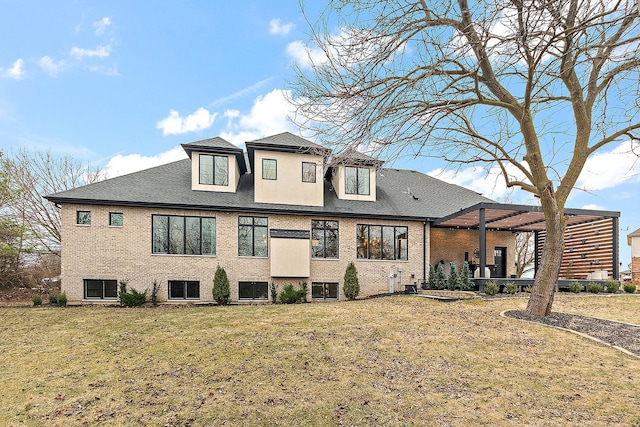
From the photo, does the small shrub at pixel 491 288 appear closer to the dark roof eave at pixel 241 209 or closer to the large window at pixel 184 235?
the dark roof eave at pixel 241 209

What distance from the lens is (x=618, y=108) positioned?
6.86 m

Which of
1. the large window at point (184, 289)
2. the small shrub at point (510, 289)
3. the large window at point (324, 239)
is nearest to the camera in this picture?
the small shrub at point (510, 289)

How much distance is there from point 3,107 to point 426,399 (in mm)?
23913

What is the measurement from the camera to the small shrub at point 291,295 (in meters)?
15.1

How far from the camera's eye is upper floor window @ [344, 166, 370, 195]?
18.0m

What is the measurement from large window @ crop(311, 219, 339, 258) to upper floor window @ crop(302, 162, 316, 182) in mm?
1962

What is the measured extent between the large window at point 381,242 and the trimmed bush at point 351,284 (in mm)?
1070

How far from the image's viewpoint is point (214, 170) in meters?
16.5

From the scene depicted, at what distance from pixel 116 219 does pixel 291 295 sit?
7929mm

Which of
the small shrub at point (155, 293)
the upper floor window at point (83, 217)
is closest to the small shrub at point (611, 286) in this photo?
the small shrub at point (155, 293)

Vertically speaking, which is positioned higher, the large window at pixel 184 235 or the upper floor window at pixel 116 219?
the upper floor window at pixel 116 219

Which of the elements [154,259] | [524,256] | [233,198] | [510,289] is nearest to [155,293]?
[154,259]

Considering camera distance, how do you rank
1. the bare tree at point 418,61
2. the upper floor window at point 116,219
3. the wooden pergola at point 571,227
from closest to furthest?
the bare tree at point 418,61 → the upper floor window at point 116,219 → the wooden pergola at point 571,227

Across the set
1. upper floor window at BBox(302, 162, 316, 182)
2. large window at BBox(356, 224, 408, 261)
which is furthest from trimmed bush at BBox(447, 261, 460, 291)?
upper floor window at BBox(302, 162, 316, 182)
